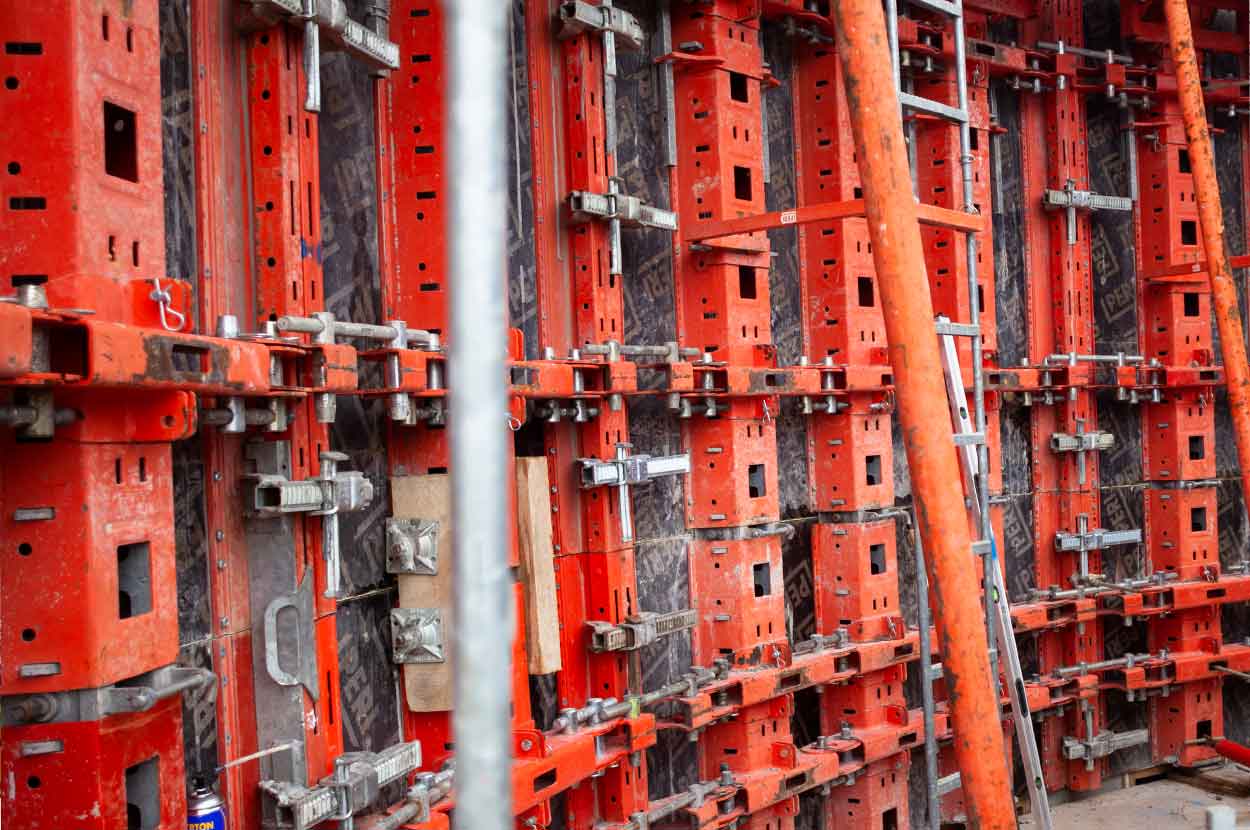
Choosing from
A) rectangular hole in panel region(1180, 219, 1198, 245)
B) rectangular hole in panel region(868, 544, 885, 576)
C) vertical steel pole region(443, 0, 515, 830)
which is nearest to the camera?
vertical steel pole region(443, 0, 515, 830)

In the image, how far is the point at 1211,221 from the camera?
8109mm

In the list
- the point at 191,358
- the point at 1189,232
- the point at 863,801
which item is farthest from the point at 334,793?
the point at 1189,232

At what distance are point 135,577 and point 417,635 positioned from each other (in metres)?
1.99

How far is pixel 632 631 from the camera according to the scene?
705 centimetres

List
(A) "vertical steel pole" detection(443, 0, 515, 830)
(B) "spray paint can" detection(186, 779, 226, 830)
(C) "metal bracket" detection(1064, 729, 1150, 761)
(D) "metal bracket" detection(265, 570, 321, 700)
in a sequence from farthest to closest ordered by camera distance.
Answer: (C) "metal bracket" detection(1064, 729, 1150, 761)
(D) "metal bracket" detection(265, 570, 321, 700)
(B) "spray paint can" detection(186, 779, 226, 830)
(A) "vertical steel pole" detection(443, 0, 515, 830)

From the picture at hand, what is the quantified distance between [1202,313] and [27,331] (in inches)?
461

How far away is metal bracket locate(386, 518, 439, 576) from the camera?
5.77 m

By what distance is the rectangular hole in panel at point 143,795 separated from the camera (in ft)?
13.1

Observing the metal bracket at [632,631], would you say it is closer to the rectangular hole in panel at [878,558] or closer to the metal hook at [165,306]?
the rectangular hole in panel at [878,558]

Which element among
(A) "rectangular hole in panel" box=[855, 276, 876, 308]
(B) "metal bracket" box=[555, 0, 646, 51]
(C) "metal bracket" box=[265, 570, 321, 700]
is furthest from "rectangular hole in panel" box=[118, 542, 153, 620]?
(A) "rectangular hole in panel" box=[855, 276, 876, 308]

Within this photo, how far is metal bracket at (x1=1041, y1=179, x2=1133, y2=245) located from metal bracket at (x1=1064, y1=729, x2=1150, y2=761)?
16.1 ft

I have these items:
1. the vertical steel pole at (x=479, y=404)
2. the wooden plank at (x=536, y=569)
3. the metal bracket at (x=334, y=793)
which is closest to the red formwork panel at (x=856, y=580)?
the wooden plank at (x=536, y=569)

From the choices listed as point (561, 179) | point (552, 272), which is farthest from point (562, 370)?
point (561, 179)

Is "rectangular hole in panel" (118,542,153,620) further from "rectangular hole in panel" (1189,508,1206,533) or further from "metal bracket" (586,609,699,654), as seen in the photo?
"rectangular hole in panel" (1189,508,1206,533)
